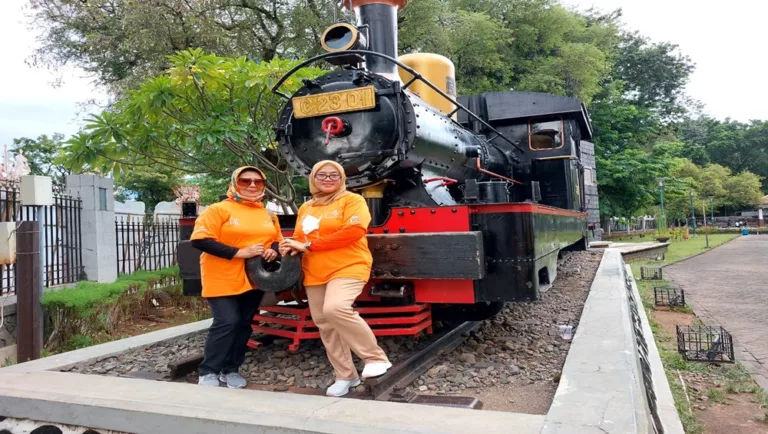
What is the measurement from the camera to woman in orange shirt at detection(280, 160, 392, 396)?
2.94 m

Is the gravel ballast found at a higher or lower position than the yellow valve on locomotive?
lower

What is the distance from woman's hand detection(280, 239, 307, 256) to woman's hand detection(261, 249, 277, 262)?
0.44 ft

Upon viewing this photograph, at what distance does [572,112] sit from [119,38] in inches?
374

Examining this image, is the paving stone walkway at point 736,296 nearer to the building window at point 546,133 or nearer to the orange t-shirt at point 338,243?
the building window at point 546,133

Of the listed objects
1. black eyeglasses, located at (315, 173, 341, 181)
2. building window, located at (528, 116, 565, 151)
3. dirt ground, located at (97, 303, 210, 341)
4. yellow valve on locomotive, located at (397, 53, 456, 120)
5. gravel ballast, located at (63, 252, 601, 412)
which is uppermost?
yellow valve on locomotive, located at (397, 53, 456, 120)

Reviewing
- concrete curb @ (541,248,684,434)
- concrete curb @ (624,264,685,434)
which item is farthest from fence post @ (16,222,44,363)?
concrete curb @ (624,264,685,434)

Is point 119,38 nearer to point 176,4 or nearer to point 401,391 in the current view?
point 176,4

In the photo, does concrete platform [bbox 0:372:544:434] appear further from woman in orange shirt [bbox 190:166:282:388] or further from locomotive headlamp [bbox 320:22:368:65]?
locomotive headlamp [bbox 320:22:368:65]

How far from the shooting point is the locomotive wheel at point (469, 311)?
13.2 ft

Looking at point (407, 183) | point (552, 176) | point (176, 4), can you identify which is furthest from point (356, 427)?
point (176, 4)

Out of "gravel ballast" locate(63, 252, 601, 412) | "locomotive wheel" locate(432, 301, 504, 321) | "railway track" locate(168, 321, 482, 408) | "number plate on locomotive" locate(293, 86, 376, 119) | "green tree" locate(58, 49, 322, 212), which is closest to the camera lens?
"railway track" locate(168, 321, 482, 408)

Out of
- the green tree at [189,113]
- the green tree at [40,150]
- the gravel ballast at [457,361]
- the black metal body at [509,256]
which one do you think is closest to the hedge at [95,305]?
the green tree at [189,113]

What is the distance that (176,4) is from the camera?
9.98 metres

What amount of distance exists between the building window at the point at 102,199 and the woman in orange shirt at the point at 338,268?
19.1 feet
